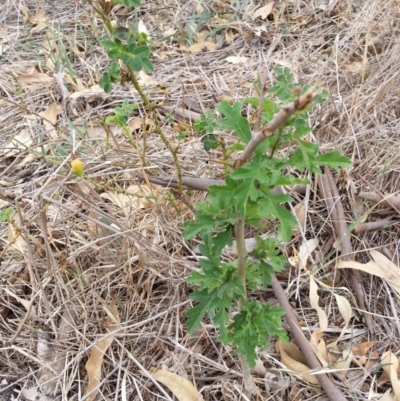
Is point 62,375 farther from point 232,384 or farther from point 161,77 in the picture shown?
point 161,77

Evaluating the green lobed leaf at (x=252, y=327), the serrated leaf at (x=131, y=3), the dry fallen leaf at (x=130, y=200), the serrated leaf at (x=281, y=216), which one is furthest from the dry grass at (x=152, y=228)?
the serrated leaf at (x=281, y=216)

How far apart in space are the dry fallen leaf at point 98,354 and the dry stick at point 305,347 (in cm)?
48

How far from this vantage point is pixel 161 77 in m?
2.36

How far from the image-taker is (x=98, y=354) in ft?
4.71

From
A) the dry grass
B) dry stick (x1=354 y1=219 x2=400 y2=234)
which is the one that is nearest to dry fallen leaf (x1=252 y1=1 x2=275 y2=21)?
the dry grass

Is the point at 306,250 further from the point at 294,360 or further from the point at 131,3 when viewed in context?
the point at 131,3

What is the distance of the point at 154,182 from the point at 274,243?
0.64m

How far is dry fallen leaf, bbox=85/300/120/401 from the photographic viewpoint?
140cm

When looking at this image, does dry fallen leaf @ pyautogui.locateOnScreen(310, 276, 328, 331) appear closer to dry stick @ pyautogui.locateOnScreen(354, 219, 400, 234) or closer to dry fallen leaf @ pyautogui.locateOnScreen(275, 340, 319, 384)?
dry fallen leaf @ pyautogui.locateOnScreen(275, 340, 319, 384)

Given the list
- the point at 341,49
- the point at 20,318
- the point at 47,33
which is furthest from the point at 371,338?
the point at 47,33

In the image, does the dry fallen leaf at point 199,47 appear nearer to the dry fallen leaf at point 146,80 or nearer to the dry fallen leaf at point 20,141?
the dry fallen leaf at point 146,80

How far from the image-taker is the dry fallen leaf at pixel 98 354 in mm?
1404

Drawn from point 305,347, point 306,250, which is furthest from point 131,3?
point 305,347

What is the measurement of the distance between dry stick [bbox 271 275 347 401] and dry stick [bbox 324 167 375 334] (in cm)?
21
